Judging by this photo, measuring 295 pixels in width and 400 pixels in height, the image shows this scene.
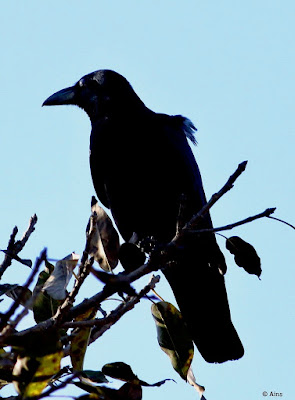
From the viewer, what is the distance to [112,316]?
8.96 feet

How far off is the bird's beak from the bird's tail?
2.14m

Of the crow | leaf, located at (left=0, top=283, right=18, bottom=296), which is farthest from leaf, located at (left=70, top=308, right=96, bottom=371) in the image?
the crow

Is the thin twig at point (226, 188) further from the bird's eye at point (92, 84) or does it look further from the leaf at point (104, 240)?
the bird's eye at point (92, 84)

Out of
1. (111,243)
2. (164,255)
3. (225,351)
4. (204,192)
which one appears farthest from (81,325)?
(204,192)

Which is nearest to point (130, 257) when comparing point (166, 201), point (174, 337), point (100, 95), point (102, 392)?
point (174, 337)

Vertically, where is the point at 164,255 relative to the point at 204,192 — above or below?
below

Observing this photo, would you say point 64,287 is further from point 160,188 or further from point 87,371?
point 160,188

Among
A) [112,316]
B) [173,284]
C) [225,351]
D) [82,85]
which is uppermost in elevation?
[82,85]

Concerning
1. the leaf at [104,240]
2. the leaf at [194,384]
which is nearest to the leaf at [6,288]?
the leaf at [104,240]

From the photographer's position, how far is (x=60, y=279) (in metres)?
3.23

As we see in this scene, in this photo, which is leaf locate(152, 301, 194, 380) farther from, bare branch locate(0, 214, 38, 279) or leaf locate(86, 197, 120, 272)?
bare branch locate(0, 214, 38, 279)

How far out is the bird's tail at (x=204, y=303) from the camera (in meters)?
5.23

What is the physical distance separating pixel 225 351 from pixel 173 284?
0.66 m

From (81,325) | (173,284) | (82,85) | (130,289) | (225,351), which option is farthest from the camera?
(82,85)
